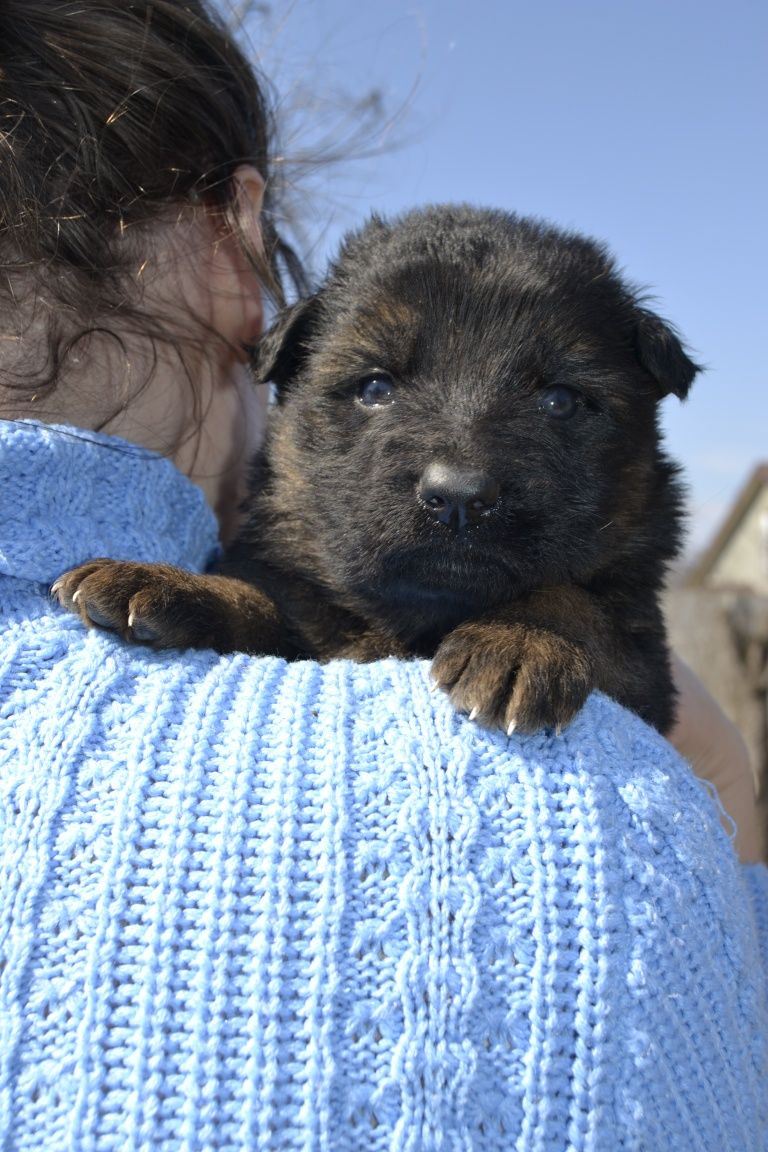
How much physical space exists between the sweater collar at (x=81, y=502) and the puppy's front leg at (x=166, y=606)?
5 cm

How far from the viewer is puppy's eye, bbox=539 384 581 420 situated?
7.73 ft

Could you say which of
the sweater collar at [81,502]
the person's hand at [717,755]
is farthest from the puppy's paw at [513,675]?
the person's hand at [717,755]

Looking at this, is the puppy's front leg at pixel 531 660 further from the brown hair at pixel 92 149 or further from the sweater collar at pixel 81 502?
the brown hair at pixel 92 149

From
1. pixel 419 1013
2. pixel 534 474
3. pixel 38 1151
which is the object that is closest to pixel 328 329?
pixel 534 474

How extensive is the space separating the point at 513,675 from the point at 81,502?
96cm

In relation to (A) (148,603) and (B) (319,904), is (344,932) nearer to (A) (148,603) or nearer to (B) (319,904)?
(B) (319,904)

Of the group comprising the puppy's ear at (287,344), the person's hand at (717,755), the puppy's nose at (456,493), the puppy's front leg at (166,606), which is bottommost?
the person's hand at (717,755)

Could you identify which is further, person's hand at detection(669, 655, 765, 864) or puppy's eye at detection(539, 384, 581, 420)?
person's hand at detection(669, 655, 765, 864)

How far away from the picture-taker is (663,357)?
8.53 feet

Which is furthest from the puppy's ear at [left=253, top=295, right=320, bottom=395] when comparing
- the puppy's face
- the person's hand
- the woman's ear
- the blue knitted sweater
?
the person's hand

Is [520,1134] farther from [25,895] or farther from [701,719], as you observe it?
[701,719]

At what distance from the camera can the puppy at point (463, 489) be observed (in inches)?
82.0

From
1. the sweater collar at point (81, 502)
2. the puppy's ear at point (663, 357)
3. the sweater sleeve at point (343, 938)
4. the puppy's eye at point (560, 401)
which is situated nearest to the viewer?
the sweater sleeve at point (343, 938)

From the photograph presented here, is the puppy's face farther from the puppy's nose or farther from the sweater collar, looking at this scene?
the sweater collar
